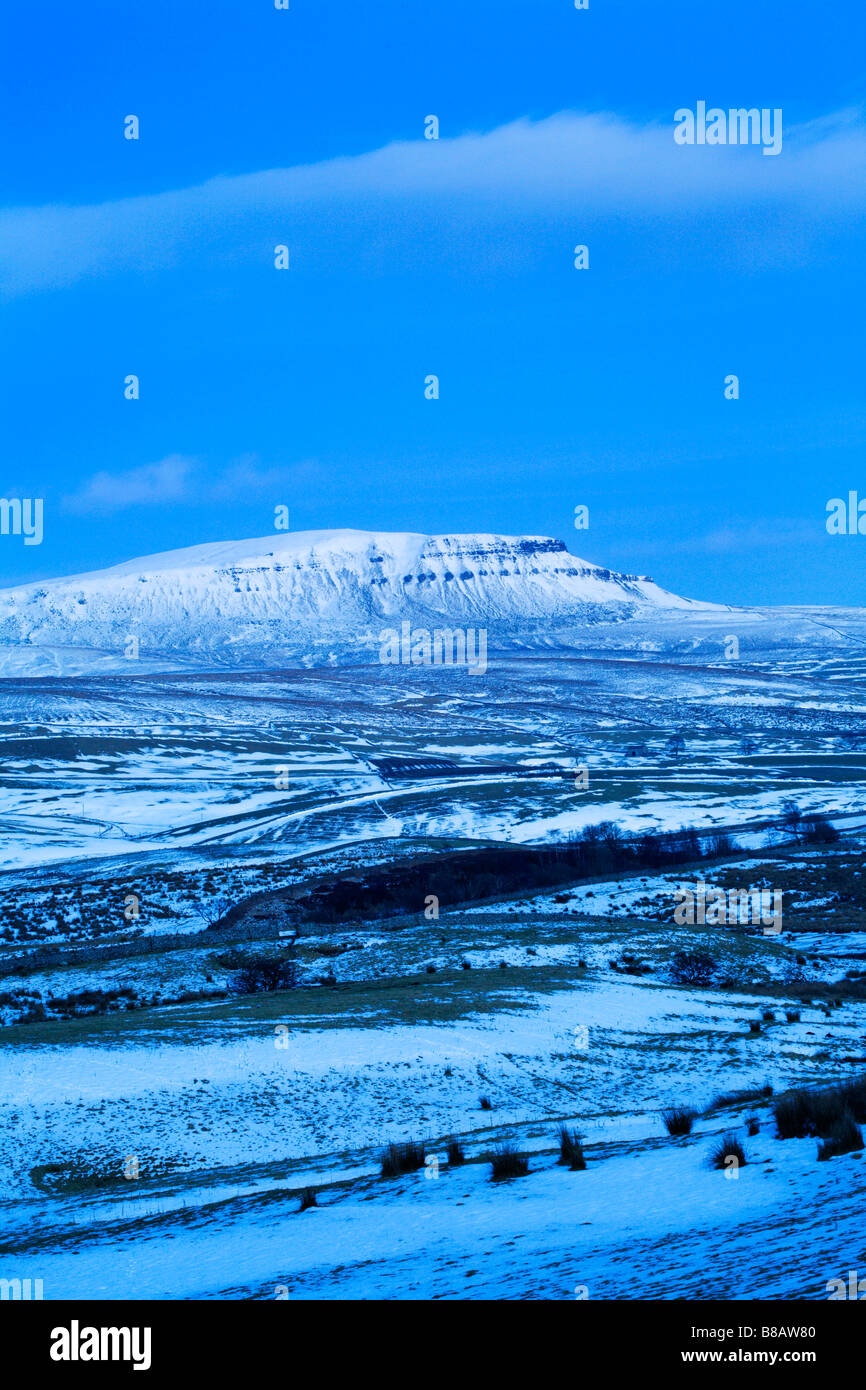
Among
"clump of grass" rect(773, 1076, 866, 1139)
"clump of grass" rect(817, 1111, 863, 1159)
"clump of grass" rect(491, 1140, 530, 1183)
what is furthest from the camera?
"clump of grass" rect(491, 1140, 530, 1183)

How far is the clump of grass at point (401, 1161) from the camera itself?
11.3 meters

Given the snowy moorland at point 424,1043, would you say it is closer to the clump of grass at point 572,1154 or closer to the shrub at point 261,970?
the clump of grass at point 572,1154

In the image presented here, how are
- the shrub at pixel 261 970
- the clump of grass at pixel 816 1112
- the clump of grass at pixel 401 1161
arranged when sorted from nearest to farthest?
the clump of grass at pixel 816 1112, the clump of grass at pixel 401 1161, the shrub at pixel 261 970

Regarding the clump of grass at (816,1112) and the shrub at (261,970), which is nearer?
the clump of grass at (816,1112)

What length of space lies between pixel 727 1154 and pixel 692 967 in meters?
19.6

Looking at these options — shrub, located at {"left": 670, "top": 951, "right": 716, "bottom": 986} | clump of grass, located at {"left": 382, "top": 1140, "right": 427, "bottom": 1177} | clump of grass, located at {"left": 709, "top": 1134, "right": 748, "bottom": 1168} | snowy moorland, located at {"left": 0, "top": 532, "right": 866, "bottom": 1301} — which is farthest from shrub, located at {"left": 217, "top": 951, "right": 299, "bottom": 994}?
clump of grass, located at {"left": 709, "top": 1134, "right": 748, "bottom": 1168}

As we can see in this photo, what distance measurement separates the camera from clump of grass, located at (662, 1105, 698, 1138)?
11.7 meters

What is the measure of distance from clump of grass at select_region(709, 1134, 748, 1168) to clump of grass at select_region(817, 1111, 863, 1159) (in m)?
0.69

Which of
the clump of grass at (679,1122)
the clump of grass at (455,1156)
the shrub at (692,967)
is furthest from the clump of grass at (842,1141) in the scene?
the shrub at (692,967)

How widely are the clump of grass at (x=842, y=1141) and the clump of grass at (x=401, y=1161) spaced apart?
423 centimetres

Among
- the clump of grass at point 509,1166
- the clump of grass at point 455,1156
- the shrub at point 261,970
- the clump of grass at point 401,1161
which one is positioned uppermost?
the clump of grass at point 509,1166

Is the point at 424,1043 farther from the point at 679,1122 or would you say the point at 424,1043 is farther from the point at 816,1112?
the point at 816,1112

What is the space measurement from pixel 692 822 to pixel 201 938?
4072 centimetres

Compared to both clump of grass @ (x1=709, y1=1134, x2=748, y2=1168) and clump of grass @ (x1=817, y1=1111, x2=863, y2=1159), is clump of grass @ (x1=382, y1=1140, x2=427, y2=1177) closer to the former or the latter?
clump of grass @ (x1=709, y1=1134, x2=748, y2=1168)
